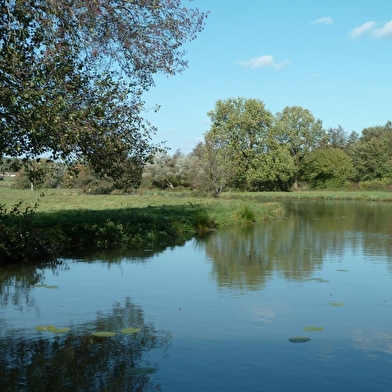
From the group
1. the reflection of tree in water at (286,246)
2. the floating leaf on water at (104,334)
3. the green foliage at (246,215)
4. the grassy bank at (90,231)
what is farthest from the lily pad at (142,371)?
the green foliage at (246,215)

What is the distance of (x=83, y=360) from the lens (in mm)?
6703

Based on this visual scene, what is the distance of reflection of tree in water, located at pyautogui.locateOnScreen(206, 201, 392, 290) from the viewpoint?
13.4 meters

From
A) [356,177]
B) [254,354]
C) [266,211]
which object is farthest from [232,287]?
[356,177]

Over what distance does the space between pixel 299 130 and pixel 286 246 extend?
60.0 m

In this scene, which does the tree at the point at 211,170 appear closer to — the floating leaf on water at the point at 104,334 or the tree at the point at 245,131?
the tree at the point at 245,131

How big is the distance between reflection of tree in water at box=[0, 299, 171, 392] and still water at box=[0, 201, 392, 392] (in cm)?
1

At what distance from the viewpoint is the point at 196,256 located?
54.5 feet

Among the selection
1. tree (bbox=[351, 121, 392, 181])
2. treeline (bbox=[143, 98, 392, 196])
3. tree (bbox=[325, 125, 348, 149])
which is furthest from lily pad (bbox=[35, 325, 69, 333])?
tree (bbox=[325, 125, 348, 149])

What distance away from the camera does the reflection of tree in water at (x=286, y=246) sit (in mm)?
13383

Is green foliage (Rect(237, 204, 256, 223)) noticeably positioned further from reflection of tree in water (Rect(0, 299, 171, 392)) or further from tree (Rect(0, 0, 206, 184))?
reflection of tree in water (Rect(0, 299, 171, 392))

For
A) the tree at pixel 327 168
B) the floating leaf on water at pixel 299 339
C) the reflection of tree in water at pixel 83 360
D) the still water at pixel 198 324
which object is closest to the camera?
the reflection of tree in water at pixel 83 360

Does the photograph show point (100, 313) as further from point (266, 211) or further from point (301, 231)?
point (266, 211)

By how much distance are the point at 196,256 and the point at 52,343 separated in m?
9.43

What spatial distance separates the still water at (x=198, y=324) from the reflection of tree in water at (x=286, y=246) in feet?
0.41
